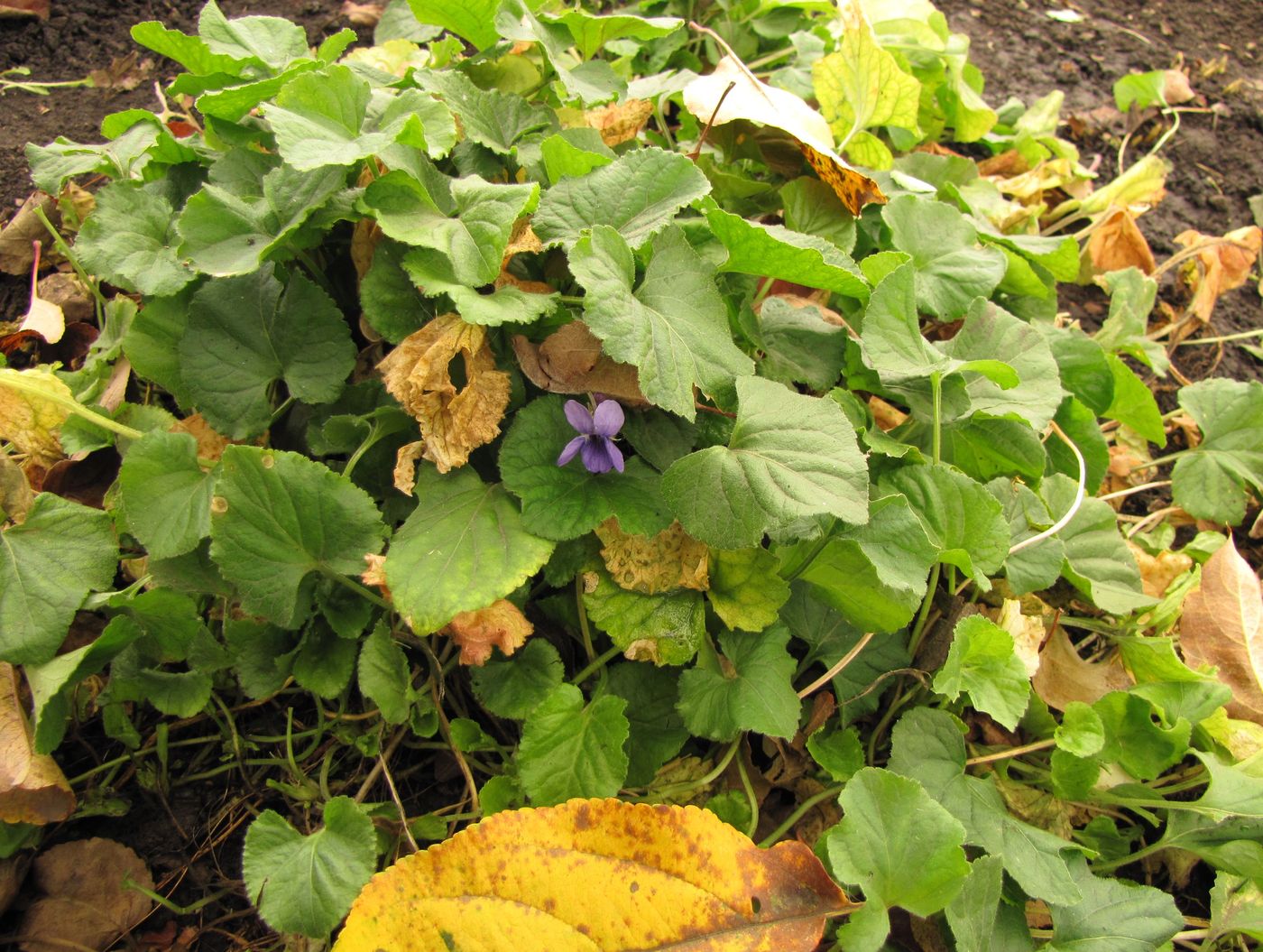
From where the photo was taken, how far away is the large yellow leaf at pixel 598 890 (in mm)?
1127

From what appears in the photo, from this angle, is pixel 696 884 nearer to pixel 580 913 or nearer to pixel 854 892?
pixel 580 913

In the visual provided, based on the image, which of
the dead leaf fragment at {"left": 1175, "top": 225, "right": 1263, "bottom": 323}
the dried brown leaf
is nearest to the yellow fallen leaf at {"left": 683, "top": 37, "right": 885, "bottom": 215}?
the dead leaf fragment at {"left": 1175, "top": 225, "right": 1263, "bottom": 323}

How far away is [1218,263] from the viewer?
239cm

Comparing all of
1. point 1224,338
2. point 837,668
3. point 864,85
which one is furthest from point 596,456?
point 1224,338

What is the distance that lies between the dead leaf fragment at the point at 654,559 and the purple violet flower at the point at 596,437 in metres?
0.12

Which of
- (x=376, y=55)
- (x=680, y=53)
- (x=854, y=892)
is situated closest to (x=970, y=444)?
(x=854, y=892)

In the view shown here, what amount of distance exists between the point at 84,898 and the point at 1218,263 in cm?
287

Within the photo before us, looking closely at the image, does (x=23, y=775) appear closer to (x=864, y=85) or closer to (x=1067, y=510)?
(x=1067, y=510)

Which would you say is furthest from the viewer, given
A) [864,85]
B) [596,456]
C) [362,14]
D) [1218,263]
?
[362,14]

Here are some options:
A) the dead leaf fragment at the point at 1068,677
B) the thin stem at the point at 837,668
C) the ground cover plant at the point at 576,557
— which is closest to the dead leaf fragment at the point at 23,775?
the ground cover plant at the point at 576,557

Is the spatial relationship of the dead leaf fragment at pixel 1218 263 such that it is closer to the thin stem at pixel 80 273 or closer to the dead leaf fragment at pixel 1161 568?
the dead leaf fragment at pixel 1161 568

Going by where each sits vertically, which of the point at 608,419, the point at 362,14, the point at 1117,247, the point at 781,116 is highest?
the point at 781,116

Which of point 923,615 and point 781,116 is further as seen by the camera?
point 781,116

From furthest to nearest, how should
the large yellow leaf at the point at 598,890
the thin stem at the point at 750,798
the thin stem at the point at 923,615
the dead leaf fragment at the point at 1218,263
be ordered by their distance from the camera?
the dead leaf fragment at the point at 1218,263
the thin stem at the point at 923,615
the thin stem at the point at 750,798
the large yellow leaf at the point at 598,890
